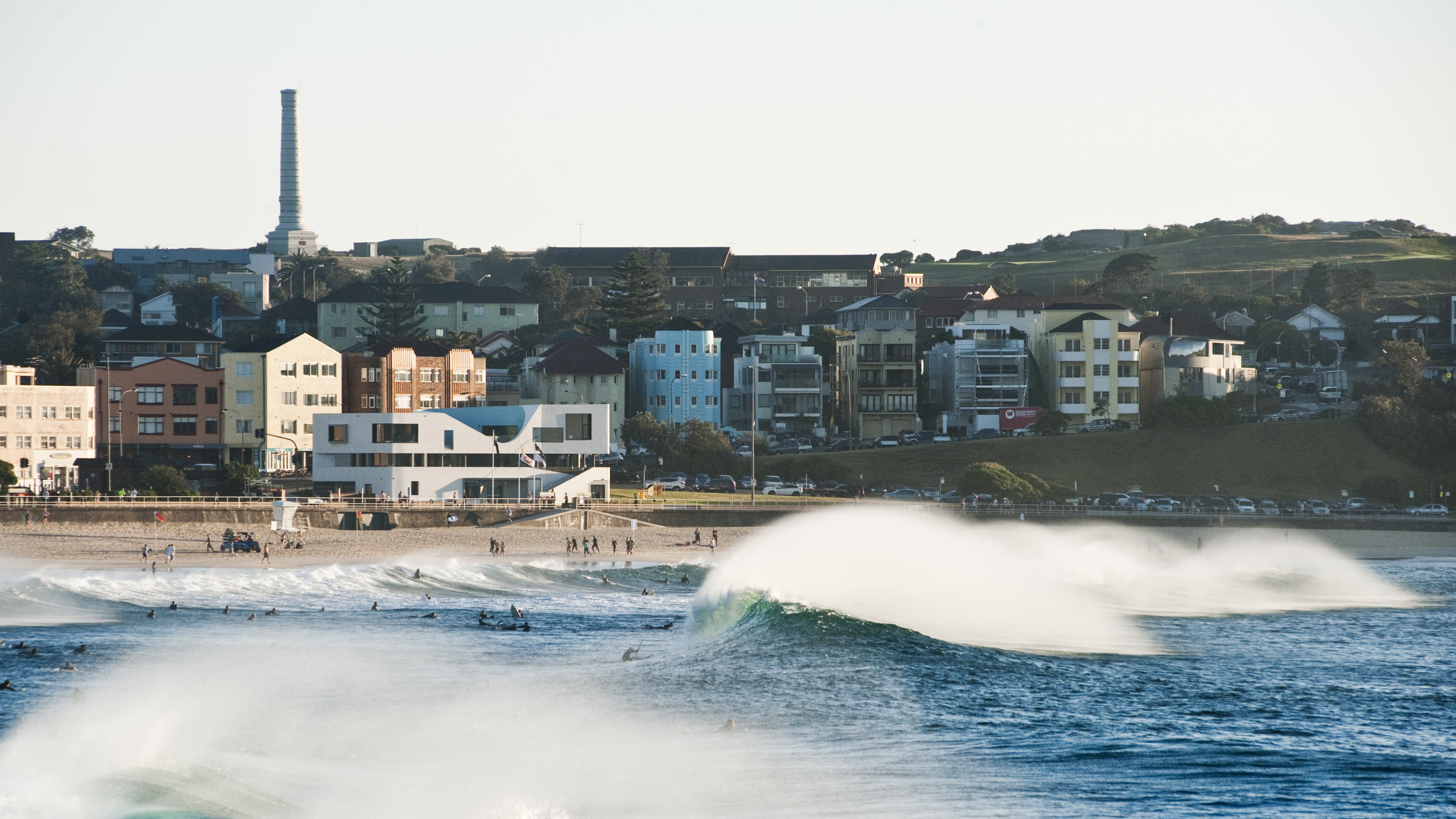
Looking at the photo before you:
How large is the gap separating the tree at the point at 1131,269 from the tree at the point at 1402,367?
5189 centimetres

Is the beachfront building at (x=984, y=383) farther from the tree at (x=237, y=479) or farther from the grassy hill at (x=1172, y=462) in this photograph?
the tree at (x=237, y=479)

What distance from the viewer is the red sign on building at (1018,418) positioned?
3797 inches

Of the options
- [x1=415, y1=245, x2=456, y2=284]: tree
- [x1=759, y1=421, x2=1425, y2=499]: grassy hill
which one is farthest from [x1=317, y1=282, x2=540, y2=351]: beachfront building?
[x1=759, y1=421, x2=1425, y2=499]: grassy hill

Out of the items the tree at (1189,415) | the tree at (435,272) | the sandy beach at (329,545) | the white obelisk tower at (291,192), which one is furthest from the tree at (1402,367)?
the white obelisk tower at (291,192)

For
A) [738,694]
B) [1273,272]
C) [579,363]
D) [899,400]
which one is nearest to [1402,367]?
[899,400]

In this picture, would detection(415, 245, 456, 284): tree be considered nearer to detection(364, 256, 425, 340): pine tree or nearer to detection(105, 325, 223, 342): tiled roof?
detection(364, 256, 425, 340): pine tree

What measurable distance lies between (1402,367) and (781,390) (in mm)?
41874

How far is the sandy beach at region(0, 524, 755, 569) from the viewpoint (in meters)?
52.5

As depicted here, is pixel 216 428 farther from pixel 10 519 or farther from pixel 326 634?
pixel 326 634

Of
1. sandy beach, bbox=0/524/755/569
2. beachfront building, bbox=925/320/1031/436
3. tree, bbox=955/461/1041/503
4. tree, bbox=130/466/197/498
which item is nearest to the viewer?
sandy beach, bbox=0/524/755/569

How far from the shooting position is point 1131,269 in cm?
15038

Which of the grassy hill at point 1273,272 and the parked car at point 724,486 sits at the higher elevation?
the grassy hill at point 1273,272

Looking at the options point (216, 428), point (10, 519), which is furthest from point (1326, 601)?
point (216, 428)

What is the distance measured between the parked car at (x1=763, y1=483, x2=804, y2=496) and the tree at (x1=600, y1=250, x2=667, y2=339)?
120 ft
